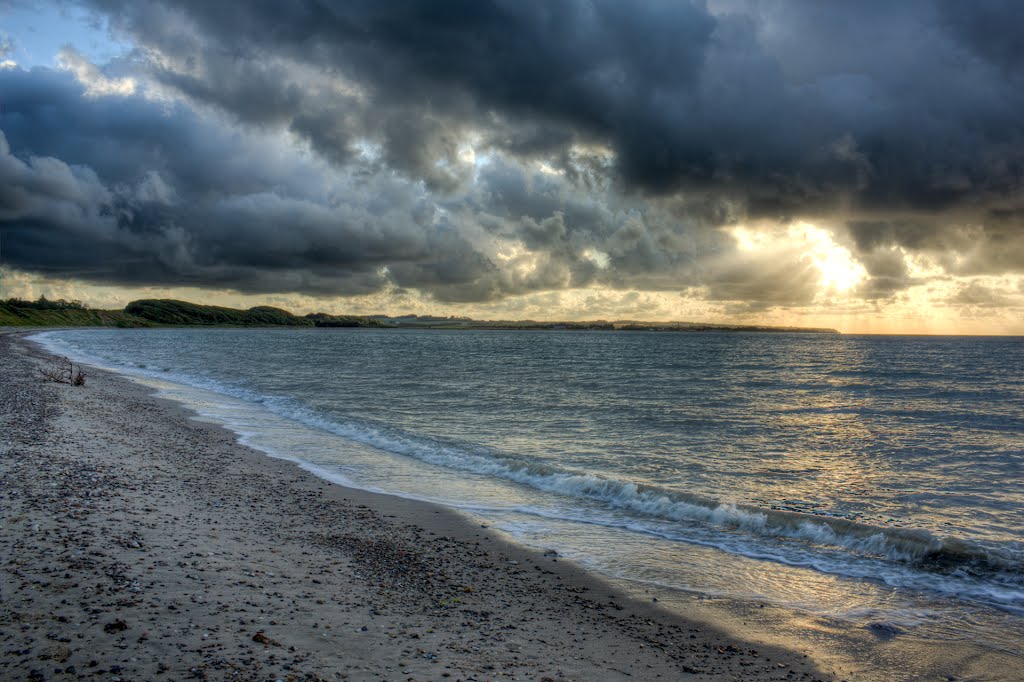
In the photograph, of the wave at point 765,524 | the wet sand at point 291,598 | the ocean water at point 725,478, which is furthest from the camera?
the wave at point 765,524

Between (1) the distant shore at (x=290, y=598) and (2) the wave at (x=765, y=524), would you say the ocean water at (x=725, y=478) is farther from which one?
(1) the distant shore at (x=290, y=598)

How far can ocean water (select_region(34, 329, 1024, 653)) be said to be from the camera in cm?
1016

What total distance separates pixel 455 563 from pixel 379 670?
13.0 ft

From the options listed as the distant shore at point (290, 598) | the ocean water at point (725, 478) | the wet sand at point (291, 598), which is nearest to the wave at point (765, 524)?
the ocean water at point (725, 478)

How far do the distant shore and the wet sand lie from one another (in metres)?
0.03

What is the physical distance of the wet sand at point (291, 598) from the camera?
234 inches

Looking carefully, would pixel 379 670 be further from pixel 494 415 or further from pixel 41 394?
pixel 41 394

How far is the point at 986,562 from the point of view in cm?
1101

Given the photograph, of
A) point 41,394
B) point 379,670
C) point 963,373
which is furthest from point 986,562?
point 963,373

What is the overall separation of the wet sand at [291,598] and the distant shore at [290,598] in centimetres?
3

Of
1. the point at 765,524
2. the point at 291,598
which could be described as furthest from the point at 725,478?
the point at 291,598

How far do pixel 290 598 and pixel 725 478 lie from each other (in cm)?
1403

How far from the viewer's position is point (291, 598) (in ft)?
24.9

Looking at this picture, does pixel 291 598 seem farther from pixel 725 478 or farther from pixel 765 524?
pixel 725 478
